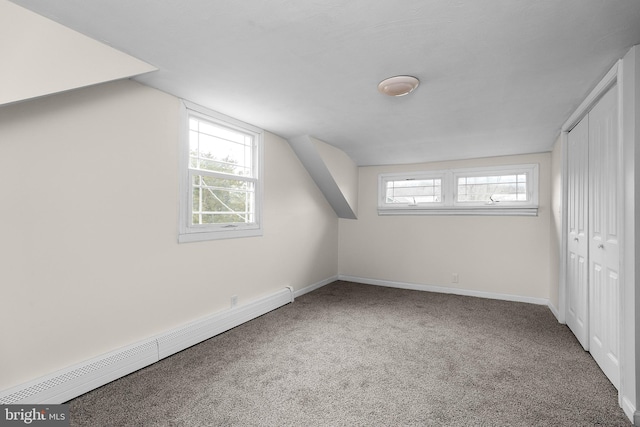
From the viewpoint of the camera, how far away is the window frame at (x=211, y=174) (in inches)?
111

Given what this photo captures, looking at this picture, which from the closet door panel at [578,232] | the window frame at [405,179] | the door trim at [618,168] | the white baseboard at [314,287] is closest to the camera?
the door trim at [618,168]

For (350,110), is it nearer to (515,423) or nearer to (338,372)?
(338,372)

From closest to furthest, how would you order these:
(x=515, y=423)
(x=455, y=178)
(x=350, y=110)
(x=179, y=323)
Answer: (x=515, y=423)
(x=179, y=323)
(x=350, y=110)
(x=455, y=178)

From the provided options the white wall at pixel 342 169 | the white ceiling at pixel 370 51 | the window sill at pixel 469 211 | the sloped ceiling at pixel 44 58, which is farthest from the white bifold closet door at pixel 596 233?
the sloped ceiling at pixel 44 58

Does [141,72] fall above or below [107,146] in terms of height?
above

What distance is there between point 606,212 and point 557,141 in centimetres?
179

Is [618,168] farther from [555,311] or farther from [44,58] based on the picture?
[44,58]

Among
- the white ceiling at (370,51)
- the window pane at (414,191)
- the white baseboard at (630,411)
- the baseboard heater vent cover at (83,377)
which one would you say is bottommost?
the white baseboard at (630,411)

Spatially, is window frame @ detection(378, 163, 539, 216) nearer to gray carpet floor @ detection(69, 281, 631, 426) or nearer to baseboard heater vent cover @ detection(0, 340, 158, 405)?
gray carpet floor @ detection(69, 281, 631, 426)

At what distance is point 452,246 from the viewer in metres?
4.72

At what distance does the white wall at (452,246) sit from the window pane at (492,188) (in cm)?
21

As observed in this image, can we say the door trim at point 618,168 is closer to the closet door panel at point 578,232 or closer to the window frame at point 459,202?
the closet door panel at point 578,232

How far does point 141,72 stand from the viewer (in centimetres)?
212

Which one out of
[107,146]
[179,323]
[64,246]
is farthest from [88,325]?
[107,146]
